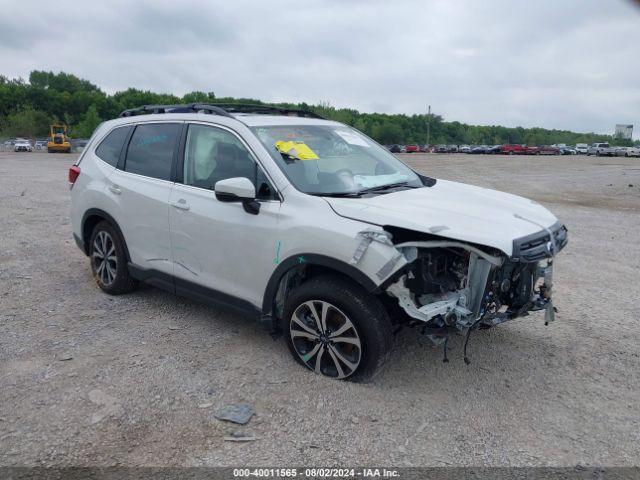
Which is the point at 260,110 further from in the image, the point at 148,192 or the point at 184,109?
the point at 148,192

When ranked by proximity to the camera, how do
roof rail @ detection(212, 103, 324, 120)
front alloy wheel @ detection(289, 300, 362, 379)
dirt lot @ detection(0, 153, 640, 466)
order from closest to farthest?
dirt lot @ detection(0, 153, 640, 466) → front alloy wheel @ detection(289, 300, 362, 379) → roof rail @ detection(212, 103, 324, 120)

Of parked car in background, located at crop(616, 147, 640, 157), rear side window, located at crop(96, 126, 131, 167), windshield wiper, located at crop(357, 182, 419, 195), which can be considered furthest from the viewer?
parked car in background, located at crop(616, 147, 640, 157)

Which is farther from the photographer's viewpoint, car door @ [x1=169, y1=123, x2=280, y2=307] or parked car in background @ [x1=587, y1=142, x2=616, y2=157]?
parked car in background @ [x1=587, y1=142, x2=616, y2=157]

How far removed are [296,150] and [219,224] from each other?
82 centimetres

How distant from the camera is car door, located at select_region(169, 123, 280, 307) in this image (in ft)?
12.6

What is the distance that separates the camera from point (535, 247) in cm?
323

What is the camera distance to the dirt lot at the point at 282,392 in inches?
117

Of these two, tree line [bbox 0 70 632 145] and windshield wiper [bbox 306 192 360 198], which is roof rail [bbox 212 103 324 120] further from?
tree line [bbox 0 70 632 145]

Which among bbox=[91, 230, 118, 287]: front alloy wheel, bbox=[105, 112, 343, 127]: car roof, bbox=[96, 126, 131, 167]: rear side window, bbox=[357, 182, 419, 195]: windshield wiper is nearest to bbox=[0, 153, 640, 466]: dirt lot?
bbox=[91, 230, 118, 287]: front alloy wheel

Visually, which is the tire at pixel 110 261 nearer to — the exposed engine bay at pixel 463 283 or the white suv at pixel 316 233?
the white suv at pixel 316 233

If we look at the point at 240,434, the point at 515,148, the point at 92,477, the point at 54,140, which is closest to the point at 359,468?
the point at 240,434

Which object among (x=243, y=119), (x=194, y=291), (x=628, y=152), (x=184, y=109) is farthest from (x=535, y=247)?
(x=628, y=152)

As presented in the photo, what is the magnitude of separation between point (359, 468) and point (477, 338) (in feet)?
6.66

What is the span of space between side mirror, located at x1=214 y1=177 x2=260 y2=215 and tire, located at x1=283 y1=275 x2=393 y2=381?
0.69 m
